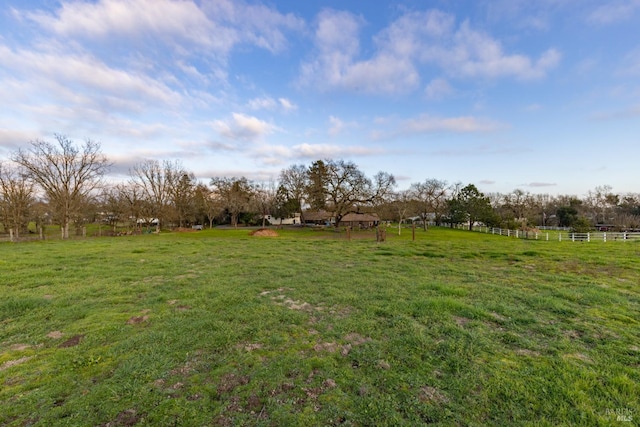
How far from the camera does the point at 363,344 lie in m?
3.70

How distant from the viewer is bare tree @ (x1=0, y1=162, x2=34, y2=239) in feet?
73.0

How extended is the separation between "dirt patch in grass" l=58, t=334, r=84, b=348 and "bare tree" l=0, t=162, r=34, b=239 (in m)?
29.2

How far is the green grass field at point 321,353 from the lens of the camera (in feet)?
7.93

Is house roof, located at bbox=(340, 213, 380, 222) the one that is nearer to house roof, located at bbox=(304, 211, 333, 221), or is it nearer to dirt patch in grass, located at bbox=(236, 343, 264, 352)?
house roof, located at bbox=(304, 211, 333, 221)

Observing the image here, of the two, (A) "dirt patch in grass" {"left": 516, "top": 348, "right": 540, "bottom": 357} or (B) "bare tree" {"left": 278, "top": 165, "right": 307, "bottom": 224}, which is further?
(B) "bare tree" {"left": 278, "top": 165, "right": 307, "bottom": 224}

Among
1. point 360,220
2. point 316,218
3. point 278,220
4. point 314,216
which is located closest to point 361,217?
point 360,220

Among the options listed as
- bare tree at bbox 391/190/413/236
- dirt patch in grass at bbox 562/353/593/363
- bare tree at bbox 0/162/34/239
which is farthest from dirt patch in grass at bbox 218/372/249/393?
bare tree at bbox 391/190/413/236

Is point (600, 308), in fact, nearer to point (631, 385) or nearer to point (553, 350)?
point (553, 350)

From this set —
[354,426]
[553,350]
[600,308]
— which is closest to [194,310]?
[354,426]

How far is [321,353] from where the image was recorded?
3496 mm

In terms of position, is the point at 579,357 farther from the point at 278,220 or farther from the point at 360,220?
the point at 278,220

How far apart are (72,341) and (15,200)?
30.5 meters

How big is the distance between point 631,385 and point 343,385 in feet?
10.0

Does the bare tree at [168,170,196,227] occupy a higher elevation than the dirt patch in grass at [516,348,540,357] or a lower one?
higher
